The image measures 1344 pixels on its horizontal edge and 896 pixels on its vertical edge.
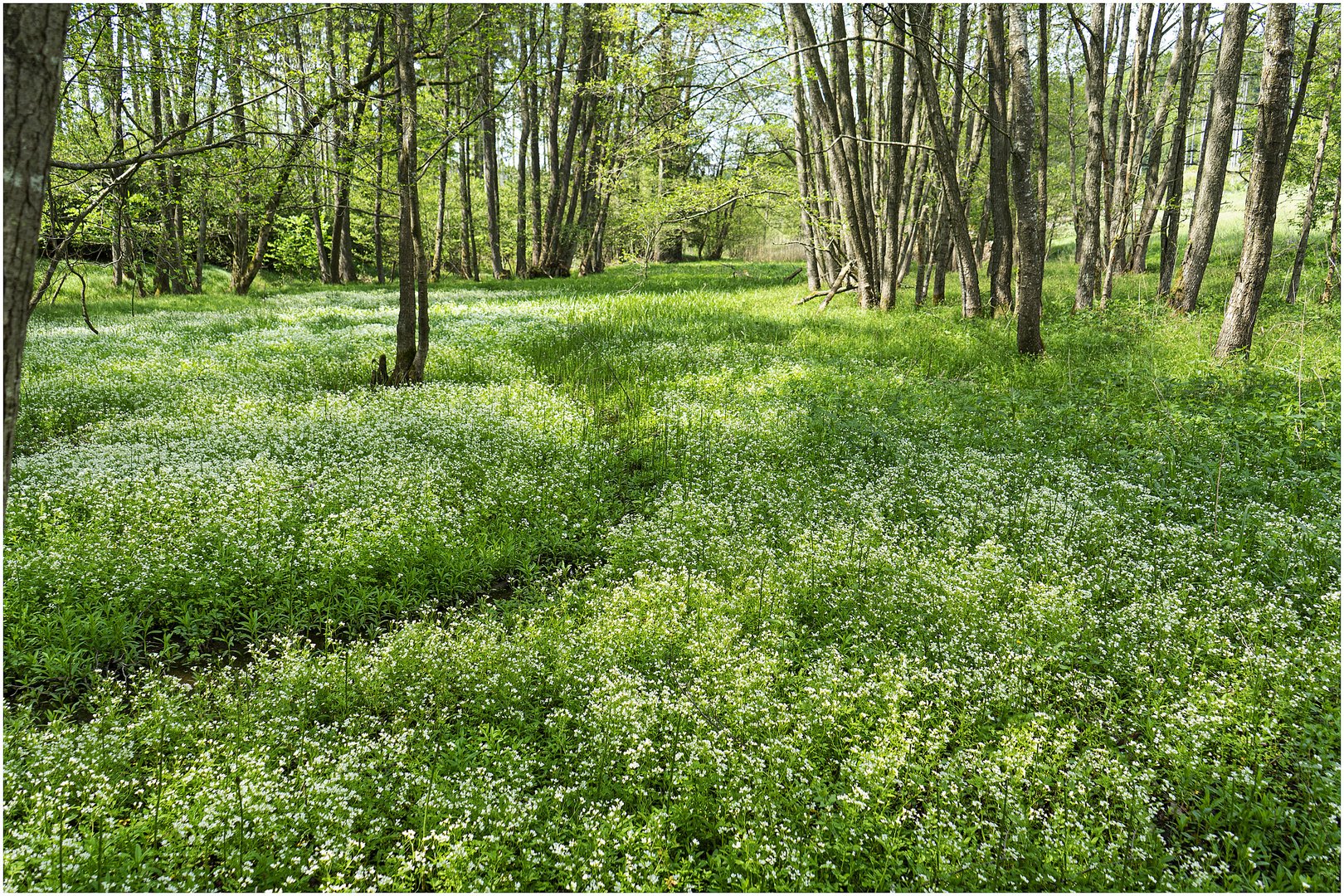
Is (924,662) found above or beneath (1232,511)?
beneath

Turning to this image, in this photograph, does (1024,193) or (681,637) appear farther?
(1024,193)

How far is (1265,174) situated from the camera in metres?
9.47

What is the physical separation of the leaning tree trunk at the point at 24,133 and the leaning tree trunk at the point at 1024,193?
38.3 feet

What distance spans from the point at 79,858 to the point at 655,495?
211 inches

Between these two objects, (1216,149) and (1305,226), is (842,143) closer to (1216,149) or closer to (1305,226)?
(1216,149)

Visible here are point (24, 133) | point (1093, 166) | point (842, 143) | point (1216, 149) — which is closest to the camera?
point (24, 133)

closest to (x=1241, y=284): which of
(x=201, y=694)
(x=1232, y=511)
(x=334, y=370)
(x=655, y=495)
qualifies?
(x=1232, y=511)

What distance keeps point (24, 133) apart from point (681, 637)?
169 inches

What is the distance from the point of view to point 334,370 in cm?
1139

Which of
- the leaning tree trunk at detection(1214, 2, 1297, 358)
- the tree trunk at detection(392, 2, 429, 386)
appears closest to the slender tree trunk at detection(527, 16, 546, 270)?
the tree trunk at detection(392, 2, 429, 386)

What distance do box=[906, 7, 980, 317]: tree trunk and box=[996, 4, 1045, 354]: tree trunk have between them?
1402 millimetres

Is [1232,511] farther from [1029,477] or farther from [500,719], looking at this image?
[500,719]

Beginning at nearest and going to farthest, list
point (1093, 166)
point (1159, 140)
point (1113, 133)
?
point (1093, 166) < point (1113, 133) < point (1159, 140)

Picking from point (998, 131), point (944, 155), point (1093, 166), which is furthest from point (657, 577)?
point (1093, 166)
